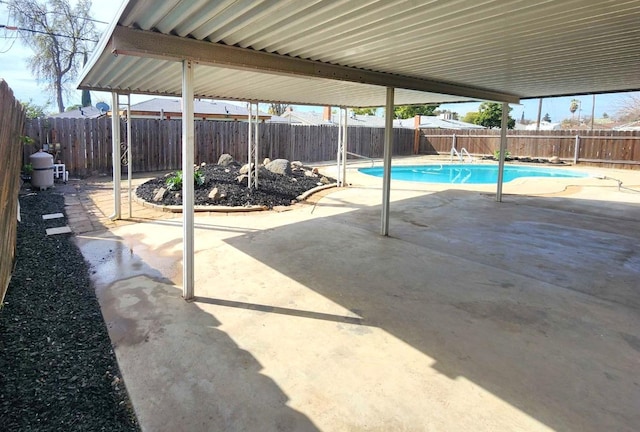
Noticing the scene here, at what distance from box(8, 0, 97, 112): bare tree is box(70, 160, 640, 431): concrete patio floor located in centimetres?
2082

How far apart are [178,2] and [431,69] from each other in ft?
12.4

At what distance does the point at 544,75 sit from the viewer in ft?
20.6

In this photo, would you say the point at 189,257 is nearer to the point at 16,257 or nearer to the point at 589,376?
the point at 16,257

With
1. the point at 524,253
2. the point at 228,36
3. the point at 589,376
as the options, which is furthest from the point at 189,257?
the point at 524,253

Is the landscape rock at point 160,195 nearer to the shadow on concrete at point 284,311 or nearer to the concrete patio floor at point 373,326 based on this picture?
the concrete patio floor at point 373,326

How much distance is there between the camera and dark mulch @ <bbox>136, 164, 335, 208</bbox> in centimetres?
829

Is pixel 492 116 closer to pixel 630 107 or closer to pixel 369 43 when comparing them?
pixel 630 107

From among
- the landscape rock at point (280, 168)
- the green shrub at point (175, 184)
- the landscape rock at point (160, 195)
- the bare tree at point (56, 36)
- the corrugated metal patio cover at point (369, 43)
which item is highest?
the bare tree at point (56, 36)

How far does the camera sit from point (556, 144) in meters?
20.4

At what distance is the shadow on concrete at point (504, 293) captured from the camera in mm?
2646

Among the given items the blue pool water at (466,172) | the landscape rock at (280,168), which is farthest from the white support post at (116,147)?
the blue pool water at (466,172)

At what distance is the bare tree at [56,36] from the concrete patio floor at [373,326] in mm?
20820

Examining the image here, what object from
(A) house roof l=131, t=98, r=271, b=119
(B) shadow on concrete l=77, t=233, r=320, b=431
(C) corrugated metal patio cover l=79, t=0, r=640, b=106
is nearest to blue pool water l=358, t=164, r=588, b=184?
(A) house roof l=131, t=98, r=271, b=119

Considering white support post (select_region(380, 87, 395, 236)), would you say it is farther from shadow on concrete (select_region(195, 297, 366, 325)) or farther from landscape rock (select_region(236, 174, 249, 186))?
landscape rock (select_region(236, 174, 249, 186))
